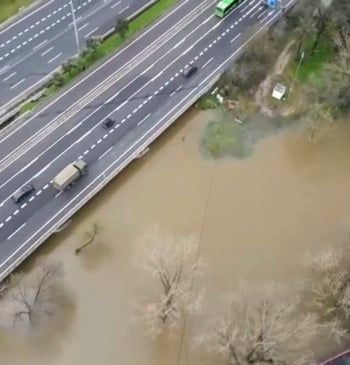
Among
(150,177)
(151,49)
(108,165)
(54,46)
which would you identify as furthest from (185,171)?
(54,46)

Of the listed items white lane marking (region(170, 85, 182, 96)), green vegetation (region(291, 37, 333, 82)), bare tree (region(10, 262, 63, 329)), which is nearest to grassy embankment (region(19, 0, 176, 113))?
white lane marking (region(170, 85, 182, 96))

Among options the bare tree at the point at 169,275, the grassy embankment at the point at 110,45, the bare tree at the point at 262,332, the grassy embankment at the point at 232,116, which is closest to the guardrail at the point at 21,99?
the grassy embankment at the point at 110,45

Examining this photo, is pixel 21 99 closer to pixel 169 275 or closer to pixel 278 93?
pixel 169 275

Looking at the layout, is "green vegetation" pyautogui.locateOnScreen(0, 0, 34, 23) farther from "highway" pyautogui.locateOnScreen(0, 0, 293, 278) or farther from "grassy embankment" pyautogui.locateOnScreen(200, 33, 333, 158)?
"grassy embankment" pyautogui.locateOnScreen(200, 33, 333, 158)

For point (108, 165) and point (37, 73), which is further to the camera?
point (37, 73)

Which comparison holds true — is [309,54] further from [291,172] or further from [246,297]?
[246,297]
